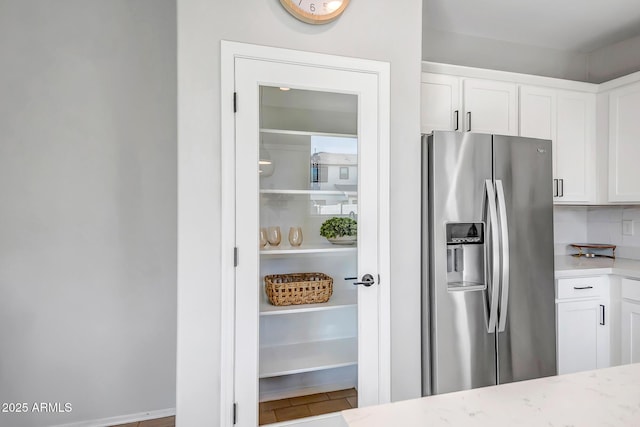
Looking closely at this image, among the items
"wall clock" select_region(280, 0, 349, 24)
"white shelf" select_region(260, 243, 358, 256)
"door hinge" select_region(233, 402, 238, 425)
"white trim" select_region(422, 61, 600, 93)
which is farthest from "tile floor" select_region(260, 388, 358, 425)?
"white trim" select_region(422, 61, 600, 93)

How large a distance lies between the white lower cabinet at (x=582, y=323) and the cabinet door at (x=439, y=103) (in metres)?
1.37

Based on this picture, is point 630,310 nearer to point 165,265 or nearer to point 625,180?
point 625,180

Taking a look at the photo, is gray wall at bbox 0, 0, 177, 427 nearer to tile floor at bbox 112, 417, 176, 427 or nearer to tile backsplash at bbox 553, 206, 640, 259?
tile floor at bbox 112, 417, 176, 427

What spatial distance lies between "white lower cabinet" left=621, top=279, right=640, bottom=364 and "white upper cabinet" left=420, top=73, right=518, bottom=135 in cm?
134

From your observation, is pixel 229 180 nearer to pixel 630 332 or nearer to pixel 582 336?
pixel 582 336

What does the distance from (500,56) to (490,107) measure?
84cm

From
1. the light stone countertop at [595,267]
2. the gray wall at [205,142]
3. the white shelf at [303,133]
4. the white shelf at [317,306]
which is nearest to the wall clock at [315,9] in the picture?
the gray wall at [205,142]

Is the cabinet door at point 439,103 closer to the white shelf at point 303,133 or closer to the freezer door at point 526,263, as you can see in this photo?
the freezer door at point 526,263

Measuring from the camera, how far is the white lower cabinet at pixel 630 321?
7.76 feet

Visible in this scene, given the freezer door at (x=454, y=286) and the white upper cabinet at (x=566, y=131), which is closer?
the freezer door at (x=454, y=286)

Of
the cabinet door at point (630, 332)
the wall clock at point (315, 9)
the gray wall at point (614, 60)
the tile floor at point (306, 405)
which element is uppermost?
the gray wall at point (614, 60)

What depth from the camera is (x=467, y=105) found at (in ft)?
8.38

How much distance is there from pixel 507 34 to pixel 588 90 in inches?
32.1

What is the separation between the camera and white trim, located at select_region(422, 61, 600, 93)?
2488 millimetres
